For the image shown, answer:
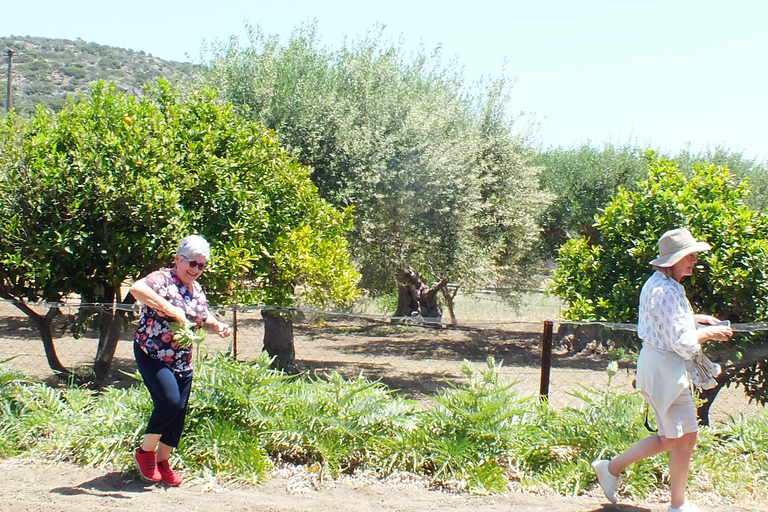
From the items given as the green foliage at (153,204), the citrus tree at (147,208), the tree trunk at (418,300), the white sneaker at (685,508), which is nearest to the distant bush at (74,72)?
the tree trunk at (418,300)

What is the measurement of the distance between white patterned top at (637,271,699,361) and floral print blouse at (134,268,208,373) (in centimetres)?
253

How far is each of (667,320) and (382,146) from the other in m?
6.68

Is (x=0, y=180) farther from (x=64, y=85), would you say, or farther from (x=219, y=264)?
(x=64, y=85)

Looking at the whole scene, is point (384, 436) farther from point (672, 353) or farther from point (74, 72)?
point (74, 72)

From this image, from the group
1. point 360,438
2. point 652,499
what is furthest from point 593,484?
point 360,438

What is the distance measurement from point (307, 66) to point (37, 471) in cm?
787

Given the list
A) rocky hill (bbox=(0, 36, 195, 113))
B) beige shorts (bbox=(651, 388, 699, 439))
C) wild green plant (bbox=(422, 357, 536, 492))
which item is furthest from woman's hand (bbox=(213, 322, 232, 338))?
rocky hill (bbox=(0, 36, 195, 113))

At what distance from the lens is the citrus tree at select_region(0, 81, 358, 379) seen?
6320 millimetres

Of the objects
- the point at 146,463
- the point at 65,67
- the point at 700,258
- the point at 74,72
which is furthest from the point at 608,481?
the point at 65,67

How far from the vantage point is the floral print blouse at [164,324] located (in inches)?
154

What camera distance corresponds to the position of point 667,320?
3.56 meters

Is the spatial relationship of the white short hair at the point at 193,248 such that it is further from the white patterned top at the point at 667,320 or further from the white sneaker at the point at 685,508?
the white sneaker at the point at 685,508

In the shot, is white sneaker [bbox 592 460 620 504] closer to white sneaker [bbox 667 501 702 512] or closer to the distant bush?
white sneaker [bbox 667 501 702 512]

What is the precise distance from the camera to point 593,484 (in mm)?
4348
